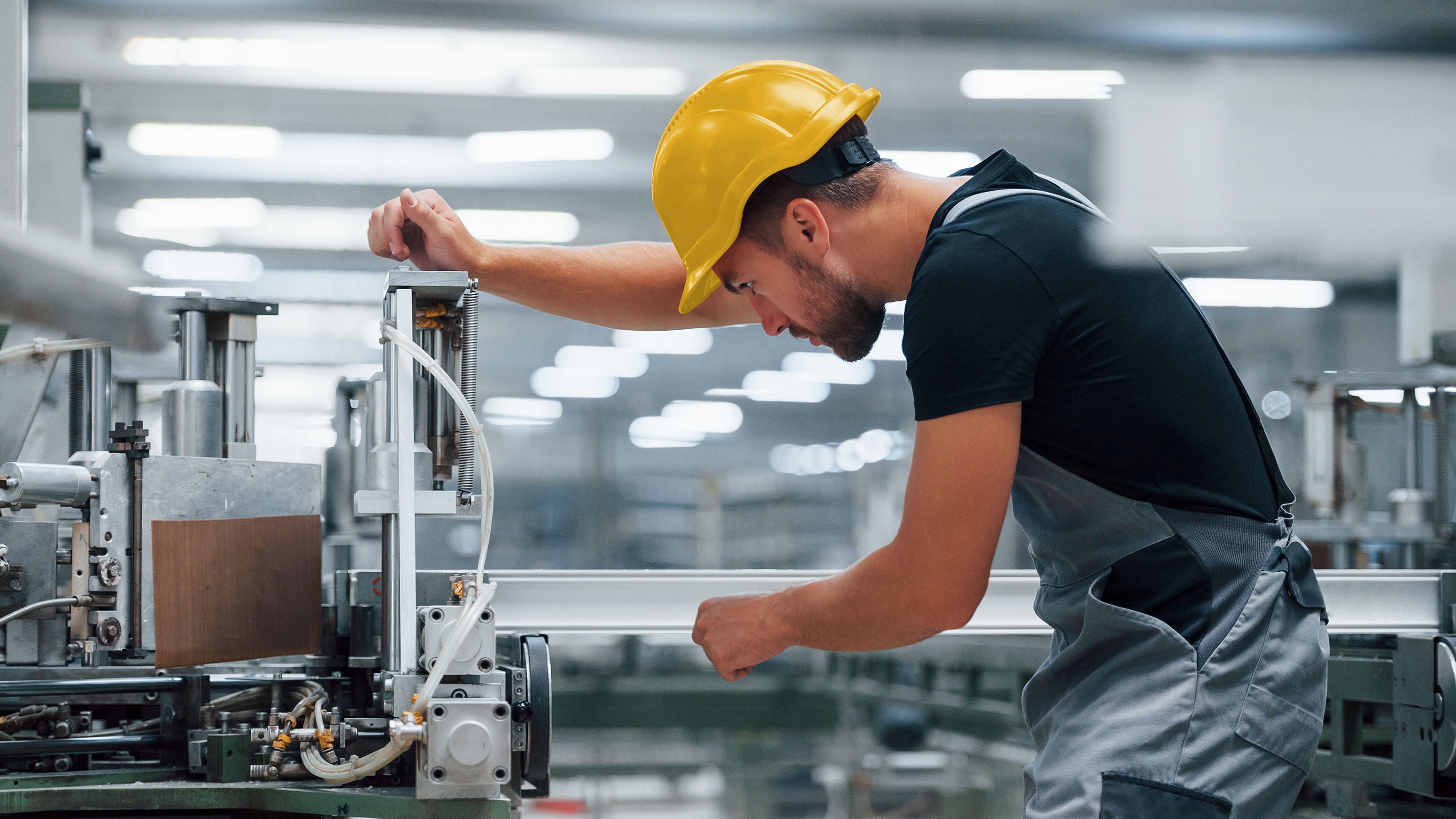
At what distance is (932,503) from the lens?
2.97ft

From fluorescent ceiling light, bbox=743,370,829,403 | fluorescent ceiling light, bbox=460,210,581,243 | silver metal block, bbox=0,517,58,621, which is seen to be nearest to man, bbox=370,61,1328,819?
silver metal block, bbox=0,517,58,621

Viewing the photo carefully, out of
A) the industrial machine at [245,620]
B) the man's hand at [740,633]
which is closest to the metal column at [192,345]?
A: the industrial machine at [245,620]

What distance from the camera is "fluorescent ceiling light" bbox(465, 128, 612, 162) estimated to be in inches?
118

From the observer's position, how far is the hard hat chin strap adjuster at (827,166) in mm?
1053

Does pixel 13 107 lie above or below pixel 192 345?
above

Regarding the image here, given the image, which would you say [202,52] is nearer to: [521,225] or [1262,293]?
[521,225]

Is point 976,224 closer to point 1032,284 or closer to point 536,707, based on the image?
point 1032,284

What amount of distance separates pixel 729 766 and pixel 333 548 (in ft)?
7.47

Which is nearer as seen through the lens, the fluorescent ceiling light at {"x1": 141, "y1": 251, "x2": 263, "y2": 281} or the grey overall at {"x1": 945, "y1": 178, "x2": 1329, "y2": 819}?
the grey overall at {"x1": 945, "y1": 178, "x2": 1329, "y2": 819}

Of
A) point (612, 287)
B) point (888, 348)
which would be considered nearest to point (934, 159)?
point (888, 348)

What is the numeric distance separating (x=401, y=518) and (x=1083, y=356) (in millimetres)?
716

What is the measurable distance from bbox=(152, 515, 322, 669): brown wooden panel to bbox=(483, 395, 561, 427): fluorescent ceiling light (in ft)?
6.13

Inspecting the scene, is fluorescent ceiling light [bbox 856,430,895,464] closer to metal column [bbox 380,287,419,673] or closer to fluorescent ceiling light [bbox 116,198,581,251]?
fluorescent ceiling light [bbox 116,198,581,251]

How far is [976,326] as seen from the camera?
2.86 ft
